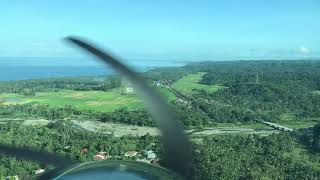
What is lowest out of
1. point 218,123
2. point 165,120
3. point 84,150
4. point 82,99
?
point 218,123

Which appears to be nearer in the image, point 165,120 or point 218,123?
point 165,120

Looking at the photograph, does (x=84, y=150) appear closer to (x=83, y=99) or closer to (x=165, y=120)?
(x=165, y=120)

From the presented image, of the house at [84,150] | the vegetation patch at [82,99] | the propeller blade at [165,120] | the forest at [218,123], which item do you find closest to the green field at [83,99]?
the vegetation patch at [82,99]

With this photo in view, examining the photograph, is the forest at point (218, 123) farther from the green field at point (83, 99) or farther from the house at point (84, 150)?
the green field at point (83, 99)

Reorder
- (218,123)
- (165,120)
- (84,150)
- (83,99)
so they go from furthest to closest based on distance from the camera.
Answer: (83,99) → (218,123) → (84,150) → (165,120)

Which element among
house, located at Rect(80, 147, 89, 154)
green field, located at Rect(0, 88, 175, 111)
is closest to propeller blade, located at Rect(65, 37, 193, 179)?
house, located at Rect(80, 147, 89, 154)

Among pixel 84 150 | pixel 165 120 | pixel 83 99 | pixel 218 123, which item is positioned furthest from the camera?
pixel 83 99

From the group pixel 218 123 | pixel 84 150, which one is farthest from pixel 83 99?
pixel 84 150

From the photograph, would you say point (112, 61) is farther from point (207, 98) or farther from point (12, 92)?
point (12, 92)
